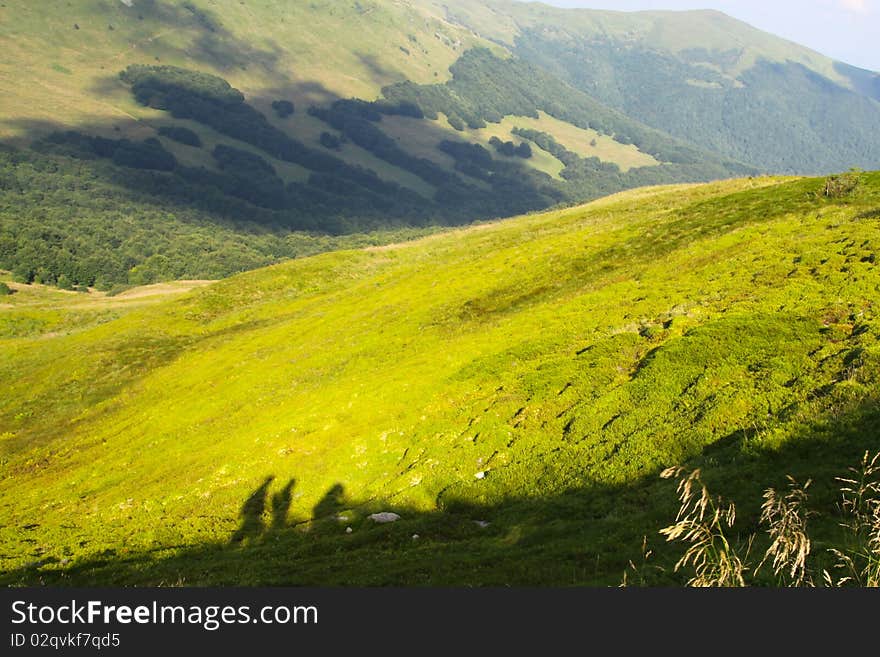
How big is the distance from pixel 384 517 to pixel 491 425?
767cm

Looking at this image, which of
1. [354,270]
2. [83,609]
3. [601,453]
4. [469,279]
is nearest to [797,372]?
[601,453]

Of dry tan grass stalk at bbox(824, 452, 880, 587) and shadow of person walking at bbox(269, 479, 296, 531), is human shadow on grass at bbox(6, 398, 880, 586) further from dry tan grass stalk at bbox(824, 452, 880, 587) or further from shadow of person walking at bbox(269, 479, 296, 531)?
shadow of person walking at bbox(269, 479, 296, 531)

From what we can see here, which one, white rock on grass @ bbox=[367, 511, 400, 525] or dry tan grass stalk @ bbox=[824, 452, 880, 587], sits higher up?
dry tan grass stalk @ bbox=[824, 452, 880, 587]

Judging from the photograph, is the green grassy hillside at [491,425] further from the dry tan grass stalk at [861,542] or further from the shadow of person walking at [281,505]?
the dry tan grass stalk at [861,542]

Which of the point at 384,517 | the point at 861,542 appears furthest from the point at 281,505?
the point at 861,542

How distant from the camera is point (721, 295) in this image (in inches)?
1385

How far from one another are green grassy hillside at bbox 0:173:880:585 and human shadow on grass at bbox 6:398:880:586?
0.10 m

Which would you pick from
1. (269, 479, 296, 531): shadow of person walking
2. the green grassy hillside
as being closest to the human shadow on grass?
the green grassy hillside

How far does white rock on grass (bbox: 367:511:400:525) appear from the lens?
2328 centimetres

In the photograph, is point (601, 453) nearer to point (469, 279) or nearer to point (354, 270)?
point (469, 279)

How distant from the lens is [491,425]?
28.5m

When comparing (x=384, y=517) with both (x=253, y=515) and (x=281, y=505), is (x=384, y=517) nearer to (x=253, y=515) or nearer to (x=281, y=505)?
(x=281, y=505)

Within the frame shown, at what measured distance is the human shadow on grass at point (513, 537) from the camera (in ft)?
50.7

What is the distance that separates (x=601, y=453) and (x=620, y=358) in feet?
28.5
